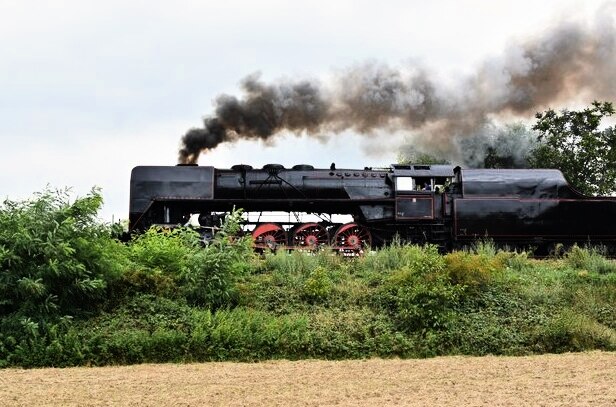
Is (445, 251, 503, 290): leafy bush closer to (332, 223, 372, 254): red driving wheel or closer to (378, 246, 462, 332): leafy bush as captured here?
(378, 246, 462, 332): leafy bush

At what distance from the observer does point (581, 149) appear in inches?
1464

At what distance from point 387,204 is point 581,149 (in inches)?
743

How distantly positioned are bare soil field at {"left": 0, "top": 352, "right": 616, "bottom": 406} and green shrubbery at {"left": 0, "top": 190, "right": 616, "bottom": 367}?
0.56 metres

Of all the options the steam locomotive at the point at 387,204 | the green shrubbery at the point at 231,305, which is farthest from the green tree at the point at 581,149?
the green shrubbery at the point at 231,305

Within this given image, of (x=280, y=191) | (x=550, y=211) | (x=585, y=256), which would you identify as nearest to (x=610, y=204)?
(x=550, y=211)

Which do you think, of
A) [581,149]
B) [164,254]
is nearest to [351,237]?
[164,254]

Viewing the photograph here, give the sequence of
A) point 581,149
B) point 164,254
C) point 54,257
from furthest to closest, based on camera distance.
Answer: point 581,149, point 164,254, point 54,257

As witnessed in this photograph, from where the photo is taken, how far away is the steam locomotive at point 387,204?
21.9 meters

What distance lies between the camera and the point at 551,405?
846 cm

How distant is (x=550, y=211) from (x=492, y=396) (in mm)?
14048

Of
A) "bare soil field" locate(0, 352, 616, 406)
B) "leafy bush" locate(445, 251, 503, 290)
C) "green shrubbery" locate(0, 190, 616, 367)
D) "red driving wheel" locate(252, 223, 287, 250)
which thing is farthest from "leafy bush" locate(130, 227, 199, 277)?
"red driving wheel" locate(252, 223, 287, 250)

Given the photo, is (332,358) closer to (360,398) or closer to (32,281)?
(360,398)

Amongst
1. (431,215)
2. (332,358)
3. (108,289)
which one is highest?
(431,215)

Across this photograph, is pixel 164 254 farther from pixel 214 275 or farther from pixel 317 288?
pixel 317 288
